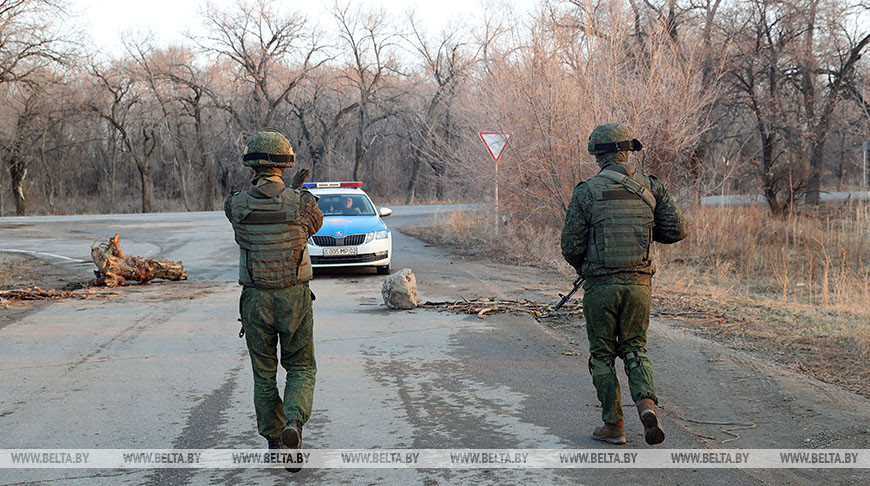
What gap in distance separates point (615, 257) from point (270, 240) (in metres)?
2.04

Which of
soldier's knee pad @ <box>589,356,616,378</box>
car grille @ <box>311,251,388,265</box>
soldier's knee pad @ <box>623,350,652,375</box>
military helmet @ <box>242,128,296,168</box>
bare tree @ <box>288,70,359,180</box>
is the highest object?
bare tree @ <box>288,70,359,180</box>

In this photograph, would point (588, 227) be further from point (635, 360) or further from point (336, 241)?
point (336, 241)

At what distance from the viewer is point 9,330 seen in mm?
9484

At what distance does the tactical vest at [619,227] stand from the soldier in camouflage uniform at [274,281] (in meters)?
1.73

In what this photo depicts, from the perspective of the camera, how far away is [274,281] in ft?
15.1

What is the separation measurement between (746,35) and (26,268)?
24.8 m

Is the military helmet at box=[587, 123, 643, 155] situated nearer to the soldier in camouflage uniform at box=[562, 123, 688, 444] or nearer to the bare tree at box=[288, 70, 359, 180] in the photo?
the soldier in camouflage uniform at box=[562, 123, 688, 444]

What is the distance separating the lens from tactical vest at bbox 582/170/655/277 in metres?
4.93

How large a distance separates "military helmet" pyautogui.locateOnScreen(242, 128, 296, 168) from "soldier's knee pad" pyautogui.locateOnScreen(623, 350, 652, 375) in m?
2.32

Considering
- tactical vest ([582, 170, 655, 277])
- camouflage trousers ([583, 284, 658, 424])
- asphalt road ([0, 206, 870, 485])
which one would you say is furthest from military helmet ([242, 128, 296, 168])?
camouflage trousers ([583, 284, 658, 424])

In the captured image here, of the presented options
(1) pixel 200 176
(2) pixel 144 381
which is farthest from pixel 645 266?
(1) pixel 200 176

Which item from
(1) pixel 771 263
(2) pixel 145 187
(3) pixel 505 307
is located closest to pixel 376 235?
(3) pixel 505 307

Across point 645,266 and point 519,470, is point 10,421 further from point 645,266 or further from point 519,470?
point 645,266

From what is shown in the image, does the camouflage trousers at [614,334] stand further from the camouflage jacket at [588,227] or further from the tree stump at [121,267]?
the tree stump at [121,267]
